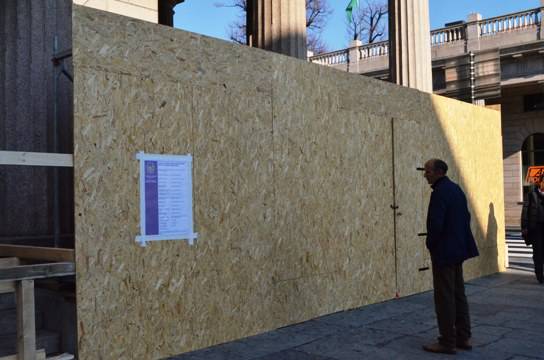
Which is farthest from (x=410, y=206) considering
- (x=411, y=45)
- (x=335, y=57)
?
(x=335, y=57)

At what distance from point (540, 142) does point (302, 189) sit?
2473 cm

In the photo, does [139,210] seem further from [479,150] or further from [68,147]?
[479,150]

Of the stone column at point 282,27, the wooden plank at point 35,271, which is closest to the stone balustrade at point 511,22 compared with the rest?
the stone column at point 282,27

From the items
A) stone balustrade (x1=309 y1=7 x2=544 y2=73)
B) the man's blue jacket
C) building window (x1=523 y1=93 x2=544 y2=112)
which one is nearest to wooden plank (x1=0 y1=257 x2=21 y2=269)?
the man's blue jacket

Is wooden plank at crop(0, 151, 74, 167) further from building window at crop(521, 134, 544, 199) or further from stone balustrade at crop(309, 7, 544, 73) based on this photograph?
building window at crop(521, 134, 544, 199)

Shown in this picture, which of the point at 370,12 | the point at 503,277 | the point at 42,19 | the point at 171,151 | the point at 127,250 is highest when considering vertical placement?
the point at 370,12

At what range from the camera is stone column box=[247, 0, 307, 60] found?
35.6 ft

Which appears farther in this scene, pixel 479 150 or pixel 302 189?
pixel 479 150

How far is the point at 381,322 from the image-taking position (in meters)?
7.65

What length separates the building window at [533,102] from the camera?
2805 centimetres

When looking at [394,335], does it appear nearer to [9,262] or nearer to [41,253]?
[41,253]

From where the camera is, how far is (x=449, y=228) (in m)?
6.30

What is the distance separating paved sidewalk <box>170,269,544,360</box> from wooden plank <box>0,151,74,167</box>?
2.19 m

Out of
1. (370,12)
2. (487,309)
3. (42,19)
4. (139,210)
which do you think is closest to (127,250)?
(139,210)
